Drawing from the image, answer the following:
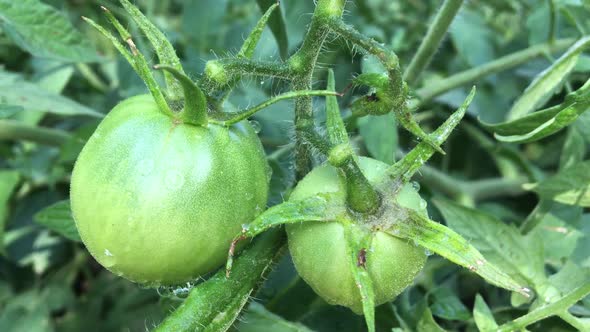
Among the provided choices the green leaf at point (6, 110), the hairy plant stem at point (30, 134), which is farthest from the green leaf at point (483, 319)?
the hairy plant stem at point (30, 134)

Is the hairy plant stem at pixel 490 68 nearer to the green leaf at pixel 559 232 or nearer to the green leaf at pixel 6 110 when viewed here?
the green leaf at pixel 559 232

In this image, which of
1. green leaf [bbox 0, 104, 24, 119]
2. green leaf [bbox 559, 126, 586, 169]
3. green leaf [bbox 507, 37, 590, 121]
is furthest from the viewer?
green leaf [bbox 559, 126, 586, 169]

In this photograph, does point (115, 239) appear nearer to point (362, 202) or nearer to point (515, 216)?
point (362, 202)

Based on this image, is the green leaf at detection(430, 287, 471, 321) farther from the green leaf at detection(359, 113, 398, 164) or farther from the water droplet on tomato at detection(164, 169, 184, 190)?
the water droplet on tomato at detection(164, 169, 184, 190)

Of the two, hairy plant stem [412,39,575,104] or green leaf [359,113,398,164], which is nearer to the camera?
green leaf [359,113,398,164]

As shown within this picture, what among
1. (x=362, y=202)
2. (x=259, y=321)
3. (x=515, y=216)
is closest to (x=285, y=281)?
(x=259, y=321)

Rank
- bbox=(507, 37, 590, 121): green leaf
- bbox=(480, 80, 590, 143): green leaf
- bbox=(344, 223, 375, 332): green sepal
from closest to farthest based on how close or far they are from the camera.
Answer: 1. bbox=(344, 223, 375, 332): green sepal
2. bbox=(480, 80, 590, 143): green leaf
3. bbox=(507, 37, 590, 121): green leaf

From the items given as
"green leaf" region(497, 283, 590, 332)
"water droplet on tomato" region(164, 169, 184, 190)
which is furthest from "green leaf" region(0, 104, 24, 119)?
"green leaf" region(497, 283, 590, 332)
